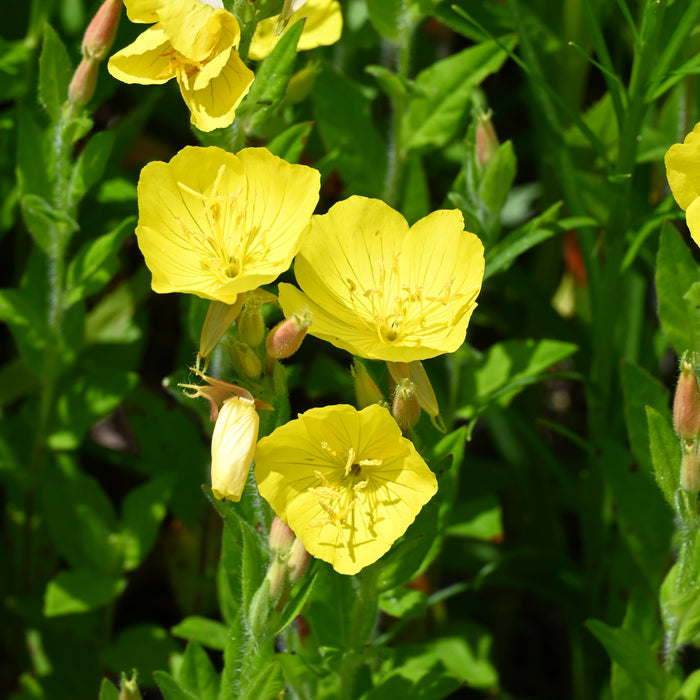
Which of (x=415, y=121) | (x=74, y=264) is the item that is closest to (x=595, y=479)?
(x=415, y=121)

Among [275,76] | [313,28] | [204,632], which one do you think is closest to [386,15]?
[313,28]

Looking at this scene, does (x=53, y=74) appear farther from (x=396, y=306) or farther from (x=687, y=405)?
(x=687, y=405)

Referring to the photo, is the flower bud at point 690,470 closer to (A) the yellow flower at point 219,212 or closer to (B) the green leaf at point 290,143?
(A) the yellow flower at point 219,212

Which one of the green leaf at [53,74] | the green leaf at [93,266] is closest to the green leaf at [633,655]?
the green leaf at [93,266]

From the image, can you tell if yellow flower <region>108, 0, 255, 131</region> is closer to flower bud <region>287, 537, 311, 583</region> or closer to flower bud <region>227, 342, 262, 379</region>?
flower bud <region>227, 342, 262, 379</region>

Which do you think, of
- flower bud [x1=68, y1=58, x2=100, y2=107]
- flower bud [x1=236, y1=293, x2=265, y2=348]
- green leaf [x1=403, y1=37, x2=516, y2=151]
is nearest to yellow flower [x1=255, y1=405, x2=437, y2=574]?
flower bud [x1=236, y1=293, x2=265, y2=348]

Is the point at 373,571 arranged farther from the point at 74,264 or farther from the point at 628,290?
the point at 628,290
